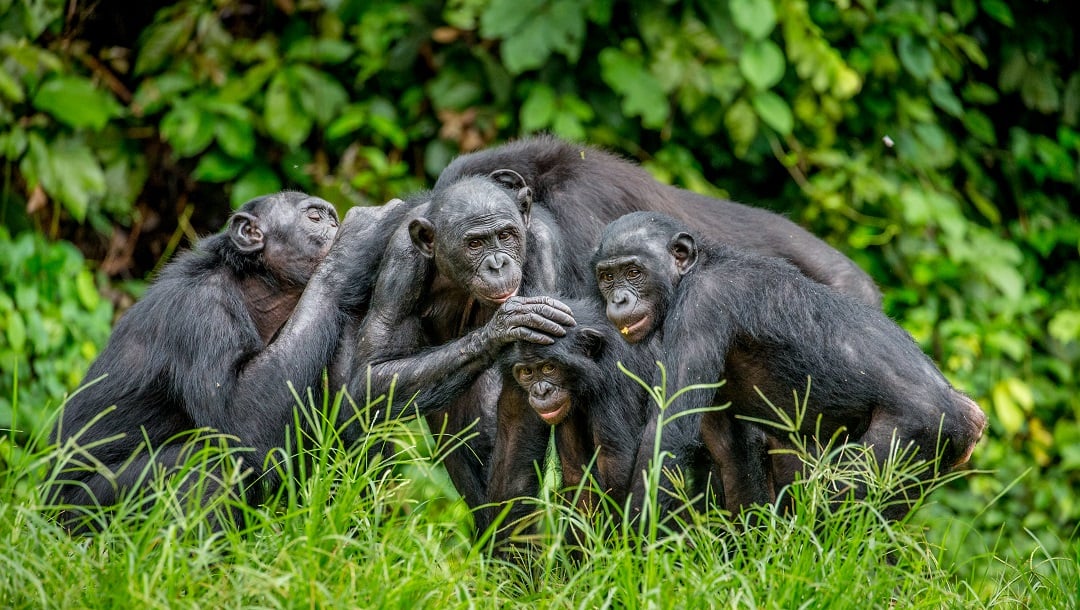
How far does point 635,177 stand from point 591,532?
2.32 meters

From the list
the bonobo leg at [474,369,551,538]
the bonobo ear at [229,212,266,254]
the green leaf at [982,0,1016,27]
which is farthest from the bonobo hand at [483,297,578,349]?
the green leaf at [982,0,1016,27]

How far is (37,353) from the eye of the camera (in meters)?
7.22

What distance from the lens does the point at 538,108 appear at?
790 centimetres

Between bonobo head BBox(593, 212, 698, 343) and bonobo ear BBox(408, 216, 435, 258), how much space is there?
0.70 metres

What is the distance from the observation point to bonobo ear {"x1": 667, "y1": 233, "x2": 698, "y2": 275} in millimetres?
4609

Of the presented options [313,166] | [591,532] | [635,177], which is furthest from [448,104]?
[591,532]

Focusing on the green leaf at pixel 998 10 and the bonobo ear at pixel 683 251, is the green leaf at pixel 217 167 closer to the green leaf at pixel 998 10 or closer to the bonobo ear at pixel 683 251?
the bonobo ear at pixel 683 251

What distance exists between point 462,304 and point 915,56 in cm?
Answer: 487

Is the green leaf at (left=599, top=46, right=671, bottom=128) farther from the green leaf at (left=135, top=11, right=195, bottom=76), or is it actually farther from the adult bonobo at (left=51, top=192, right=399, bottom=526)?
the adult bonobo at (left=51, top=192, right=399, bottom=526)

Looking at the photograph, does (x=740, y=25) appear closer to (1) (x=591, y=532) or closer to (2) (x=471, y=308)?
(2) (x=471, y=308)

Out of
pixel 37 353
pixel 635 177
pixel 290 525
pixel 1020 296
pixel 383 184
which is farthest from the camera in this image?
pixel 1020 296

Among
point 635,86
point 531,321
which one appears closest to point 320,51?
point 635,86

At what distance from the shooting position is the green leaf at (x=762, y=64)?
7.82 m

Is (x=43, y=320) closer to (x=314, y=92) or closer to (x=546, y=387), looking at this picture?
(x=314, y=92)
